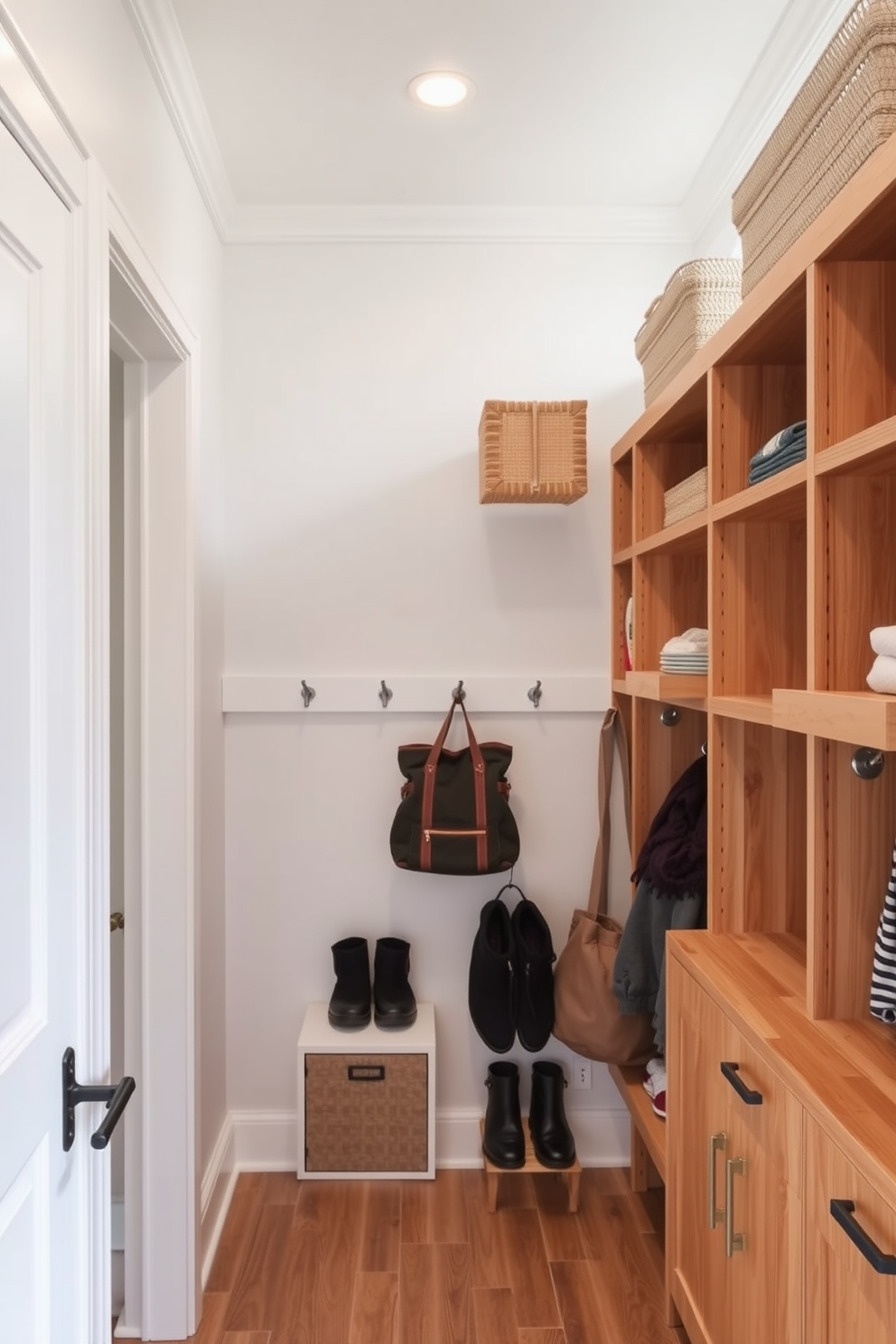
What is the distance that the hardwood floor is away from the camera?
69.6 inches

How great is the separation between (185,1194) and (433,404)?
2013 mm

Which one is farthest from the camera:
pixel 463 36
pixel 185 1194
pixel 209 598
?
pixel 209 598

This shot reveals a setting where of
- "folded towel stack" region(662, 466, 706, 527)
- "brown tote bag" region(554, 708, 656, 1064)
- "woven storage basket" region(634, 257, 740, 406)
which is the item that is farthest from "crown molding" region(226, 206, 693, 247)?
"brown tote bag" region(554, 708, 656, 1064)

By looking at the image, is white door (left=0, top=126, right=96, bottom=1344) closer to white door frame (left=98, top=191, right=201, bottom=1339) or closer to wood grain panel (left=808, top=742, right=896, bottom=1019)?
white door frame (left=98, top=191, right=201, bottom=1339)

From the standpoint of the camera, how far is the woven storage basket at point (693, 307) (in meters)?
1.69

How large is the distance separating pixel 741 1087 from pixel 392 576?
5.01ft

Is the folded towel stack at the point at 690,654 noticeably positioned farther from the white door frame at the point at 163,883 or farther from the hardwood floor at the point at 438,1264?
the hardwood floor at the point at 438,1264

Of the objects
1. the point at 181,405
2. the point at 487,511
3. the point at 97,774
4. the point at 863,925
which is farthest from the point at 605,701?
the point at 97,774

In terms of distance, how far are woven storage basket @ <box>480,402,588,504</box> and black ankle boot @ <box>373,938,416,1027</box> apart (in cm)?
125

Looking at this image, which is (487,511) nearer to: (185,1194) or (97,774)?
(97,774)

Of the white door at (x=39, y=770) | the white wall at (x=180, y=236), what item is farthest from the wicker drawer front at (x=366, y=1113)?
the white door at (x=39, y=770)

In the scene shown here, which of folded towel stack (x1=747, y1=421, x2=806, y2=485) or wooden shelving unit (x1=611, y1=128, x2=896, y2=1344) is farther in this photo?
folded towel stack (x1=747, y1=421, x2=806, y2=485)

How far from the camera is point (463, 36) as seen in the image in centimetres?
164

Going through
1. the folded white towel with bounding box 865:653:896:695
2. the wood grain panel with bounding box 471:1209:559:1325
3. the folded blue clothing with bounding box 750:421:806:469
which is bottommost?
the wood grain panel with bounding box 471:1209:559:1325
